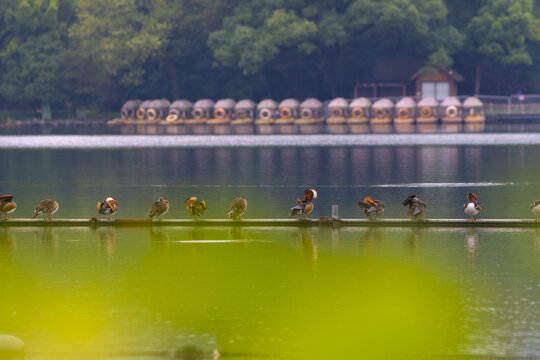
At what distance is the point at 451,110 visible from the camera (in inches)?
4609

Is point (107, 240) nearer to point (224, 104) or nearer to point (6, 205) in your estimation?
point (6, 205)

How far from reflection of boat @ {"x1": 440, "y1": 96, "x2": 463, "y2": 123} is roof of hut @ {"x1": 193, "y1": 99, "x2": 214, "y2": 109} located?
26745mm

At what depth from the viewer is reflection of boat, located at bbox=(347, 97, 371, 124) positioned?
117m

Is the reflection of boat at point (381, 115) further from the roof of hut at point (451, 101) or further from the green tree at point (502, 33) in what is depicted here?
the green tree at point (502, 33)

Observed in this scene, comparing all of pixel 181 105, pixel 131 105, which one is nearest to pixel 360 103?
pixel 181 105

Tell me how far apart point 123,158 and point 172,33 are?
67.7 meters

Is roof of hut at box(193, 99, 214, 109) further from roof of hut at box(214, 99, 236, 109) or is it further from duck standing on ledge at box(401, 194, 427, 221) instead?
duck standing on ledge at box(401, 194, 427, 221)

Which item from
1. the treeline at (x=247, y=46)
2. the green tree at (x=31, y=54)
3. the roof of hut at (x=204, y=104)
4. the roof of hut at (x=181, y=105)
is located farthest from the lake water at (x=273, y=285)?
the green tree at (x=31, y=54)

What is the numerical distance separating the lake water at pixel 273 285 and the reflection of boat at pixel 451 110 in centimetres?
7915

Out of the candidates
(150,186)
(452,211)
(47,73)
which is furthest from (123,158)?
(47,73)

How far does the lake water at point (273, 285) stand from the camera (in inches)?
577

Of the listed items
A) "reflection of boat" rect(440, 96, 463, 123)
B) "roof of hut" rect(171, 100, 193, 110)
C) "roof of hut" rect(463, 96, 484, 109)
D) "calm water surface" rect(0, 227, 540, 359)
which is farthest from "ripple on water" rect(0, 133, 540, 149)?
"calm water surface" rect(0, 227, 540, 359)

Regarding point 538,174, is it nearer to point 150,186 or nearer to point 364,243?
point 150,186

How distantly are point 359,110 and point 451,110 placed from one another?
988cm
